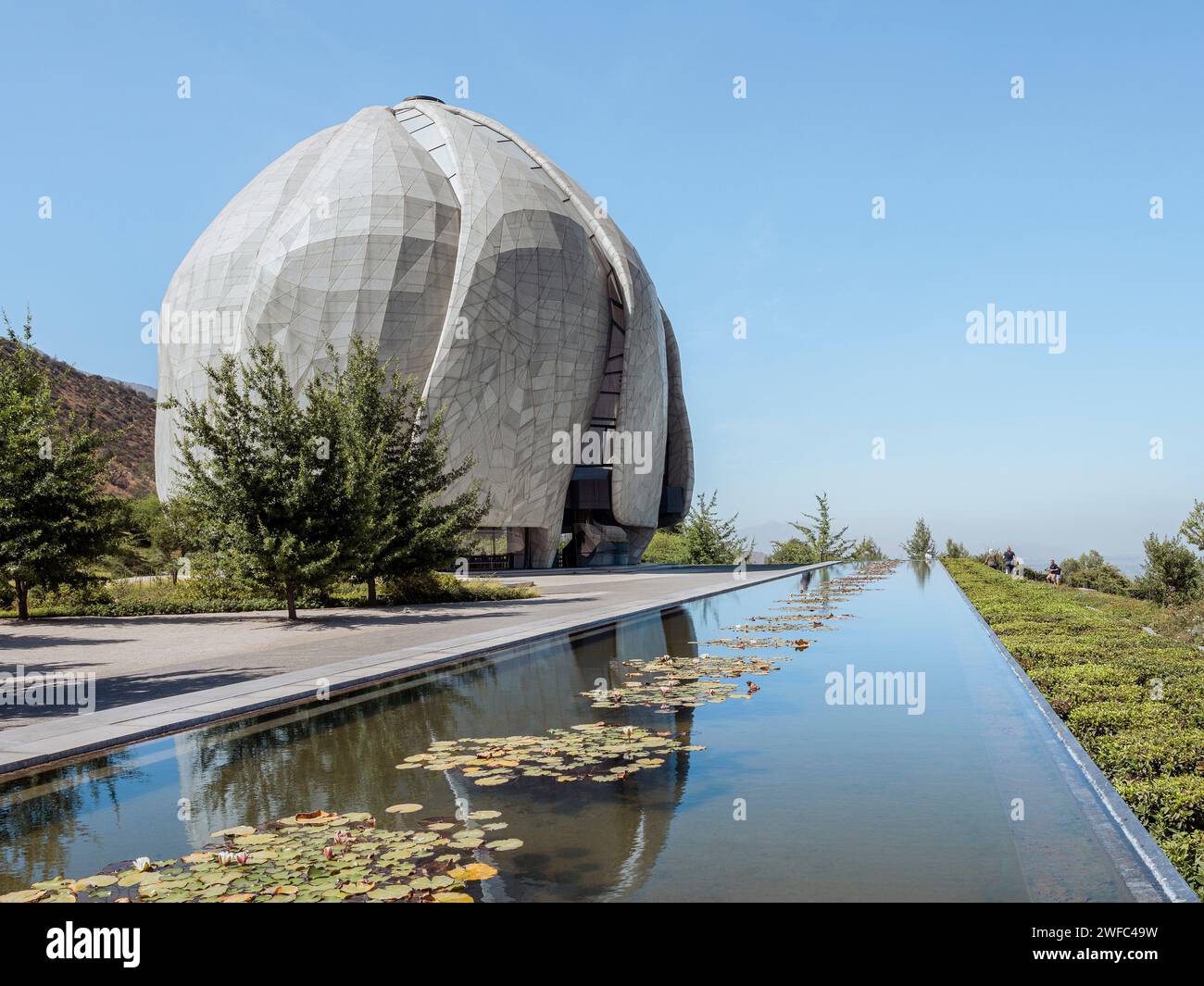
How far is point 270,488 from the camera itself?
16.9 meters

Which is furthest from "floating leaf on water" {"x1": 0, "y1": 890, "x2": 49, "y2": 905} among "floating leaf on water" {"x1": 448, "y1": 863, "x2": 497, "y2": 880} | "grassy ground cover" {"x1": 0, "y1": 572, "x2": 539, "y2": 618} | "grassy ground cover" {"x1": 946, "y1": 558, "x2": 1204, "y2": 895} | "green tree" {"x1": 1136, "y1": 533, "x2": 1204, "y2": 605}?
"green tree" {"x1": 1136, "y1": 533, "x2": 1204, "y2": 605}

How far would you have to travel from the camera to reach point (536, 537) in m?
41.3

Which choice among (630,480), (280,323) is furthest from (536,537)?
(280,323)

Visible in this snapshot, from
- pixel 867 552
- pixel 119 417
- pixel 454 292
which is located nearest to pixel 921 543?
pixel 867 552

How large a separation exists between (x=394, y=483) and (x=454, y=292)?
16683 mm

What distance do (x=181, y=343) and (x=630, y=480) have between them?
22.1 metres

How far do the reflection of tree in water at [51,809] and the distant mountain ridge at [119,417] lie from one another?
78123 millimetres

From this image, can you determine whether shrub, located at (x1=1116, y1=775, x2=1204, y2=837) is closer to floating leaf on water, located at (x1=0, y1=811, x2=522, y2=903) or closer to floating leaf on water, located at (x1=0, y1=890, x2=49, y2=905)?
floating leaf on water, located at (x1=0, y1=811, x2=522, y2=903)

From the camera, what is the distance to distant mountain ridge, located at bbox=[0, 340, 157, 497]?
80.2m

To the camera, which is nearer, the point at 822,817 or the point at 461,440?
the point at 822,817

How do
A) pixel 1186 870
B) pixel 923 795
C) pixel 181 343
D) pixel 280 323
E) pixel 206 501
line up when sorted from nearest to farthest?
pixel 1186 870 < pixel 923 795 < pixel 206 501 < pixel 280 323 < pixel 181 343

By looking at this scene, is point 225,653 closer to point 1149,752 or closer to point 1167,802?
point 1149,752

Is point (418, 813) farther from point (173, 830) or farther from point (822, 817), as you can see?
point (822, 817)
